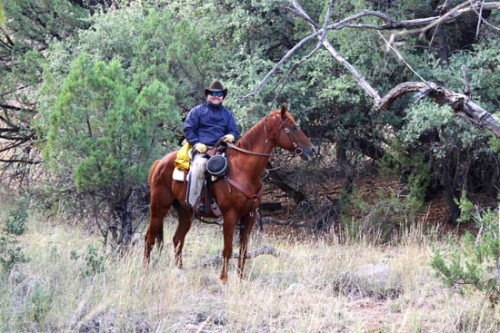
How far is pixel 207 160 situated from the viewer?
8.15 m

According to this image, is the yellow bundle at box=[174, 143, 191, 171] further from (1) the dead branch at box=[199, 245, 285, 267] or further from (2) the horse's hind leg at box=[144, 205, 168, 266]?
(1) the dead branch at box=[199, 245, 285, 267]

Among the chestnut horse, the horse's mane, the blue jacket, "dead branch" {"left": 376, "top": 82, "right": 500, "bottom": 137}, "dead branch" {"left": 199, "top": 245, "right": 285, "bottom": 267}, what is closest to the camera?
"dead branch" {"left": 376, "top": 82, "right": 500, "bottom": 137}

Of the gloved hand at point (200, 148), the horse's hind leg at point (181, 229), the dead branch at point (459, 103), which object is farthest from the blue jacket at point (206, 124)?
the dead branch at point (459, 103)

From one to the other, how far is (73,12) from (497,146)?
34.2 feet

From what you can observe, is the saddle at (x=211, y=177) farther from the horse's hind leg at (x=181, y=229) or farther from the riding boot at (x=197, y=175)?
the horse's hind leg at (x=181, y=229)

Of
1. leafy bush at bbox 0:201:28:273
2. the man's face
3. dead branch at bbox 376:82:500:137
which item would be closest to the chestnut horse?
the man's face

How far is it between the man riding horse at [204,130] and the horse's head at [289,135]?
22.8 inches

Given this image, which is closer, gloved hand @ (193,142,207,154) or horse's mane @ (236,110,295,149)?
gloved hand @ (193,142,207,154)

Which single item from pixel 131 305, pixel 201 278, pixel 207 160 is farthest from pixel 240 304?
pixel 207 160

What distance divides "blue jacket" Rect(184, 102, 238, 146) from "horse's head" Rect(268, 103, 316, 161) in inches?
25.7

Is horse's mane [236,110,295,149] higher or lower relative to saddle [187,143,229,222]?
higher

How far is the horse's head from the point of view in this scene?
8141 millimetres

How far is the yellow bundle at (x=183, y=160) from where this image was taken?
8383mm

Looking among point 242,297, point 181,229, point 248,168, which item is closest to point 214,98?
point 248,168
